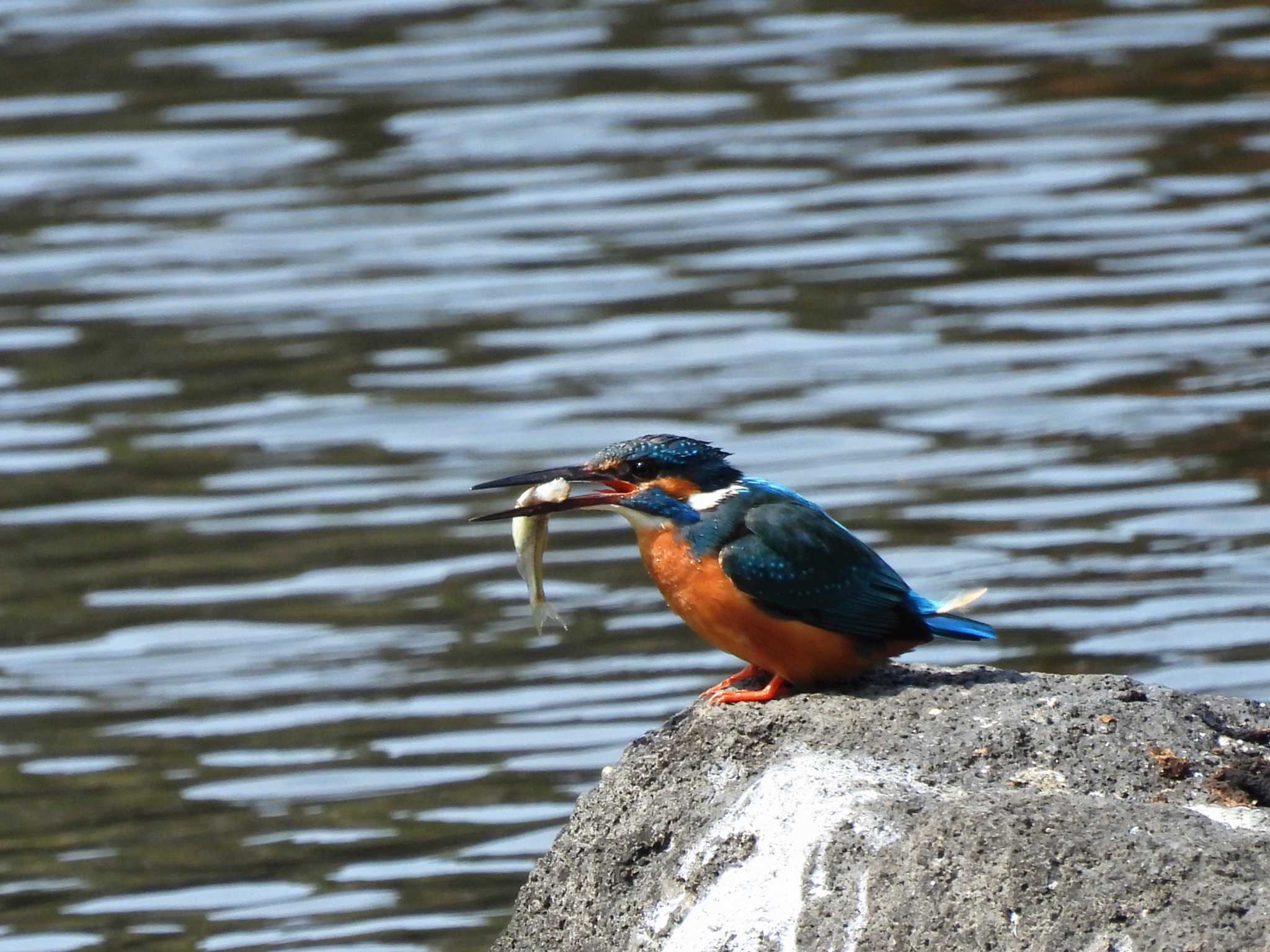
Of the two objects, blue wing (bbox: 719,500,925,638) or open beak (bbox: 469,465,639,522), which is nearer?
blue wing (bbox: 719,500,925,638)

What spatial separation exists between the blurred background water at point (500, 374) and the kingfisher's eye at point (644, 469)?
1706mm

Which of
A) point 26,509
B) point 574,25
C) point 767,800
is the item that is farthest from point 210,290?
point 767,800

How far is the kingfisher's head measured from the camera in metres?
4.39

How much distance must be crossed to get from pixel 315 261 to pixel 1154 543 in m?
4.59

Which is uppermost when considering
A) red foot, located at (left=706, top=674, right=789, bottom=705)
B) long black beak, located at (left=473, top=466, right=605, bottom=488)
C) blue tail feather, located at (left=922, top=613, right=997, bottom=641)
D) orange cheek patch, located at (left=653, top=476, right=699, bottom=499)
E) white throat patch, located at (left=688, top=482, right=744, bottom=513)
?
long black beak, located at (left=473, top=466, right=605, bottom=488)

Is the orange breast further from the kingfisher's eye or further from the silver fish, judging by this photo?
the silver fish

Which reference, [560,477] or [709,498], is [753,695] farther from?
[560,477]

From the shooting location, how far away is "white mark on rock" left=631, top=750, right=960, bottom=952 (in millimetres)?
Answer: 3830

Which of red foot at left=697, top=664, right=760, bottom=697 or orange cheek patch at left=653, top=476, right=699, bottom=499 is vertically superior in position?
orange cheek patch at left=653, top=476, right=699, bottom=499

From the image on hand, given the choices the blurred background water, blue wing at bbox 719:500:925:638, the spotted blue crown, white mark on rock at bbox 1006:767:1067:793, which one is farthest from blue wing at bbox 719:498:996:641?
the blurred background water

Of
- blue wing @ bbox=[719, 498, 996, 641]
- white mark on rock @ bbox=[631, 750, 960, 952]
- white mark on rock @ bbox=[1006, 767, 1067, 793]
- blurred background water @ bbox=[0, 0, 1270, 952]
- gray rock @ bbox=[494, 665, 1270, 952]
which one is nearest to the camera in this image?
gray rock @ bbox=[494, 665, 1270, 952]

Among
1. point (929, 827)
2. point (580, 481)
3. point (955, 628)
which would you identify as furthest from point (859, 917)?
point (580, 481)

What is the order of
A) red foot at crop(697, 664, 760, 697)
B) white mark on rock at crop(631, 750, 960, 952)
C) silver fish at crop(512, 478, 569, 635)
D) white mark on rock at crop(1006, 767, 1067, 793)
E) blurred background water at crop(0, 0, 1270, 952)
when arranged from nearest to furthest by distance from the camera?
white mark on rock at crop(631, 750, 960, 952)
white mark on rock at crop(1006, 767, 1067, 793)
red foot at crop(697, 664, 760, 697)
silver fish at crop(512, 478, 569, 635)
blurred background water at crop(0, 0, 1270, 952)

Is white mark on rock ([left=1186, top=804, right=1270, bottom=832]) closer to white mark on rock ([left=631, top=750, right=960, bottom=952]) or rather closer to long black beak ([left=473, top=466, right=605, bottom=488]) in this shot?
white mark on rock ([left=631, top=750, right=960, bottom=952])
